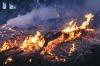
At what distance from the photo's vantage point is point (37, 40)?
454 inches

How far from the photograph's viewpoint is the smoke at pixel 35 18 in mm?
17844

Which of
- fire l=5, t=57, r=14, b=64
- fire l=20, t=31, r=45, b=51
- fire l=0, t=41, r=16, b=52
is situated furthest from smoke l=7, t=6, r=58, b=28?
fire l=5, t=57, r=14, b=64

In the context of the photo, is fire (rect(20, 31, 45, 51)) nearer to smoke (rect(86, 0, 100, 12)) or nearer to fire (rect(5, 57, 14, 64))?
fire (rect(5, 57, 14, 64))

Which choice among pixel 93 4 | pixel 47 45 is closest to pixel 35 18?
pixel 93 4

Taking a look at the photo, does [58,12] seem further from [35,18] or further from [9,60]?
[9,60]

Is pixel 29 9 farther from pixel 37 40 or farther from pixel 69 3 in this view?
pixel 37 40

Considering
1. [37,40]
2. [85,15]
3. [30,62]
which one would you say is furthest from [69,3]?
[30,62]

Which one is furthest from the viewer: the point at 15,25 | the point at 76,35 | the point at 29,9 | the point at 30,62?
the point at 29,9

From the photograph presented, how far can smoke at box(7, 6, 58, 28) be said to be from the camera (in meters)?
17.8

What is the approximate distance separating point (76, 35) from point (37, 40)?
7.91ft

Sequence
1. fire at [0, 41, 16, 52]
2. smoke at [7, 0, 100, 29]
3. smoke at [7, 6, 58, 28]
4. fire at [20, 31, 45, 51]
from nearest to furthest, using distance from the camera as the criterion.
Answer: fire at [20, 31, 45, 51] < fire at [0, 41, 16, 52] < smoke at [7, 6, 58, 28] < smoke at [7, 0, 100, 29]

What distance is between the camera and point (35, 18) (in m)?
19.3

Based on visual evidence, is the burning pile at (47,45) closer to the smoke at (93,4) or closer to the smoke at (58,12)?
the smoke at (58,12)

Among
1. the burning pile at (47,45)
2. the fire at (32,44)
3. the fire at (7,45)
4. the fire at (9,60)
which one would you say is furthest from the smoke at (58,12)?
the fire at (9,60)
